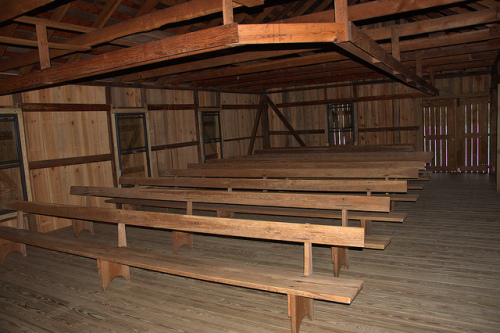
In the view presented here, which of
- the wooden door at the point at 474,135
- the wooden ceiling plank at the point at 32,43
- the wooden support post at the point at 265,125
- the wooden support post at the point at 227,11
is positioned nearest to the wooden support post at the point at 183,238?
the wooden ceiling plank at the point at 32,43

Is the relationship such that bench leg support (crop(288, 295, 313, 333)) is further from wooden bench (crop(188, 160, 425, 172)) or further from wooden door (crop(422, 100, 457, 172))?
wooden door (crop(422, 100, 457, 172))

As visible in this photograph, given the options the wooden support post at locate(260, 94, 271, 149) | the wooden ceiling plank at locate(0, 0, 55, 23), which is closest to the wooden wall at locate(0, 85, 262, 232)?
the wooden ceiling plank at locate(0, 0, 55, 23)

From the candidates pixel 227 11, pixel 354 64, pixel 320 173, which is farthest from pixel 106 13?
pixel 354 64

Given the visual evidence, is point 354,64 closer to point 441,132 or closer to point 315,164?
point 315,164

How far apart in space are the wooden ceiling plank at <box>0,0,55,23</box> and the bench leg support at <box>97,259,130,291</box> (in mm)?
2616

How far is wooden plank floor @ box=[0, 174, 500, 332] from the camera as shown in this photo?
10.9 ft

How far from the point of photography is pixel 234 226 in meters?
3.55

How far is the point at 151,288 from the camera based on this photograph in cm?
420

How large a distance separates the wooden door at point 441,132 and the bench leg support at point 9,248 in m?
10.9

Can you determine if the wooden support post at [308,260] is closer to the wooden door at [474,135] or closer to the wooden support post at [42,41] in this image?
the wooden support post at [42,41]

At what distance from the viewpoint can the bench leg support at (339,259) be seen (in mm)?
4164

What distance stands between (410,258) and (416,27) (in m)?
3.25

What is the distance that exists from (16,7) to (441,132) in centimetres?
1126

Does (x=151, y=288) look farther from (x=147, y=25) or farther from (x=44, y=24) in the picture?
(x=44, y=24)
